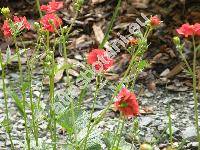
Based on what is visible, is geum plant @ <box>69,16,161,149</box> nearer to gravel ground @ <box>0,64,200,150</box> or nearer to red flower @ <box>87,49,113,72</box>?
red flower @ <box>87,49,113,72</box>

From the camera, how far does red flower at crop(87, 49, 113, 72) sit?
146 cm

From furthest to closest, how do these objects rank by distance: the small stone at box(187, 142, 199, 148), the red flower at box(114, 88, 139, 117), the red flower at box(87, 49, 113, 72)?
the small stone at box(187, 142, 199, 148), the red flower at box(87, 49, 113, 72), the red flower at box(114, 88, 139, 117)

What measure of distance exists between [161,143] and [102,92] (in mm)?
607

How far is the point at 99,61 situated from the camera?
147 cm

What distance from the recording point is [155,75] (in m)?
2.86

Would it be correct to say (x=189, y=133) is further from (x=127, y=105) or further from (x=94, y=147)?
(x=127, y=105)

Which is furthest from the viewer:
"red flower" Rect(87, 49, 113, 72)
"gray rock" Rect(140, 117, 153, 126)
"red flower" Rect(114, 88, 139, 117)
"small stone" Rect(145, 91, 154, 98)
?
"small stone" Rect(145, 91, 154, 98)

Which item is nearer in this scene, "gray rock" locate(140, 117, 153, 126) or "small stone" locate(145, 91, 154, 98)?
"gray rock" locate(140, 117, 153, 126)

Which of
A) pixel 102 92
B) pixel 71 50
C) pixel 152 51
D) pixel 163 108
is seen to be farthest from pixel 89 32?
pixel 163 108

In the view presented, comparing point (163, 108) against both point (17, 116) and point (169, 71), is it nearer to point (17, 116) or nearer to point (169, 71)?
point (169, 71)

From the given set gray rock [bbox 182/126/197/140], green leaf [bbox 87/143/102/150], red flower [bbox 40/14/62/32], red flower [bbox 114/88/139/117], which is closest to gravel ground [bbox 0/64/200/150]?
gray rock [bbox 182/126/197/140]

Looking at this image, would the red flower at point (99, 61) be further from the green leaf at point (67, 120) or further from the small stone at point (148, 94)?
the small stone at point (148, 94)

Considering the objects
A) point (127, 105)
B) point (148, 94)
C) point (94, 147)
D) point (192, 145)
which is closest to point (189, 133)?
point (192, 145)

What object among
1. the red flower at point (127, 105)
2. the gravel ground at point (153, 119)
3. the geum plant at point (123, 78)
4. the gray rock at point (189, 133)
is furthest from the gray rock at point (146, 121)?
the red flower at point (127, 105)
